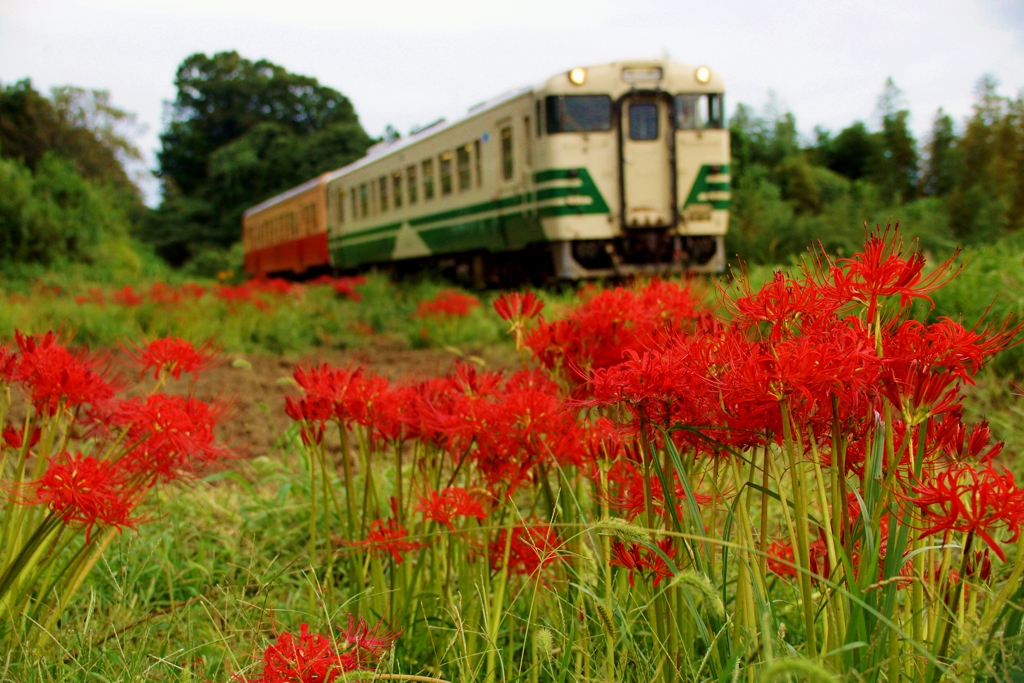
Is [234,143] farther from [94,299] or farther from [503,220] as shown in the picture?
[94,299]

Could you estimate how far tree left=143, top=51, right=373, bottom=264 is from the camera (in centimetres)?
4594

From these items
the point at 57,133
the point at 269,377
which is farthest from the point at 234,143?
the point at 269,377

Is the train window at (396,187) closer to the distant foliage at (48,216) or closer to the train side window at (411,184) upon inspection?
the train side window at (411,184)

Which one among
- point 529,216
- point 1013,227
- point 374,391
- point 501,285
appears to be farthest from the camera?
point 1013,227

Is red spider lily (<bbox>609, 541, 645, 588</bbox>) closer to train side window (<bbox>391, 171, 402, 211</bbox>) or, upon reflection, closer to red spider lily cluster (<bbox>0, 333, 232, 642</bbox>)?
red spider lily cluster (<bbox>0, 333, 232, 642</bbox>)

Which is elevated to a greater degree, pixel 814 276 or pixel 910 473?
pixel 814 276

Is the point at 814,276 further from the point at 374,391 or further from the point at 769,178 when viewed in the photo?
the point at 769,178

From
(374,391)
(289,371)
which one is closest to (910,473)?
(374,391)

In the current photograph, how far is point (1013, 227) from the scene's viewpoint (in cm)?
2648

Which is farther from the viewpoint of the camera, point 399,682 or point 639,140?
point 639,140

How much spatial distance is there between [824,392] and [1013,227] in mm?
29467

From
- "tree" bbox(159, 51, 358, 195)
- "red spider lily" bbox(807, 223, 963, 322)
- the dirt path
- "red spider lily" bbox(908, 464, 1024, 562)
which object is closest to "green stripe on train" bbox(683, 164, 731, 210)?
the dirt path

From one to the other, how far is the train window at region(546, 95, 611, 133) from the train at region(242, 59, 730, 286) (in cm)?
1

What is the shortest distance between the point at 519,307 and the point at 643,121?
10.7 meters
